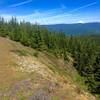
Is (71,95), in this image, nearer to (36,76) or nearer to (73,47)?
(36,76)

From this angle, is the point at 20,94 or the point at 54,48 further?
the point at 54,48

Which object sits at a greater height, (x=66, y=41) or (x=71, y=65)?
(x=66, y=41)

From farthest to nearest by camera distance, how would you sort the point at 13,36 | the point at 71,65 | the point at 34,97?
the point at 13,36 < the point at 71,65 < the point at 34,97

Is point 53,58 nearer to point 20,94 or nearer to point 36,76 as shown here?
point 36,76

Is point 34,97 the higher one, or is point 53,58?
point 34,97

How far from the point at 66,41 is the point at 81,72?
25392 mm

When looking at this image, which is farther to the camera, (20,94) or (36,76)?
(36,76)

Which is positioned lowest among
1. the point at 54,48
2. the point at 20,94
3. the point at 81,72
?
the point at 81,72

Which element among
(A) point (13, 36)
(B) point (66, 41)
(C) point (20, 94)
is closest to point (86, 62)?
(B) point (66, 41)

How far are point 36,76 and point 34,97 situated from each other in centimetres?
704

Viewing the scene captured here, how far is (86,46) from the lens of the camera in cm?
12531

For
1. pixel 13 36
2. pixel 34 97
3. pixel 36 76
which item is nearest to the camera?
pixel 34 97

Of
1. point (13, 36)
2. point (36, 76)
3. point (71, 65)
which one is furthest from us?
point (13, 36)

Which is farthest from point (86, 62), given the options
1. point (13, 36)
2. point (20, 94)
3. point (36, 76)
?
point (20, 94)
